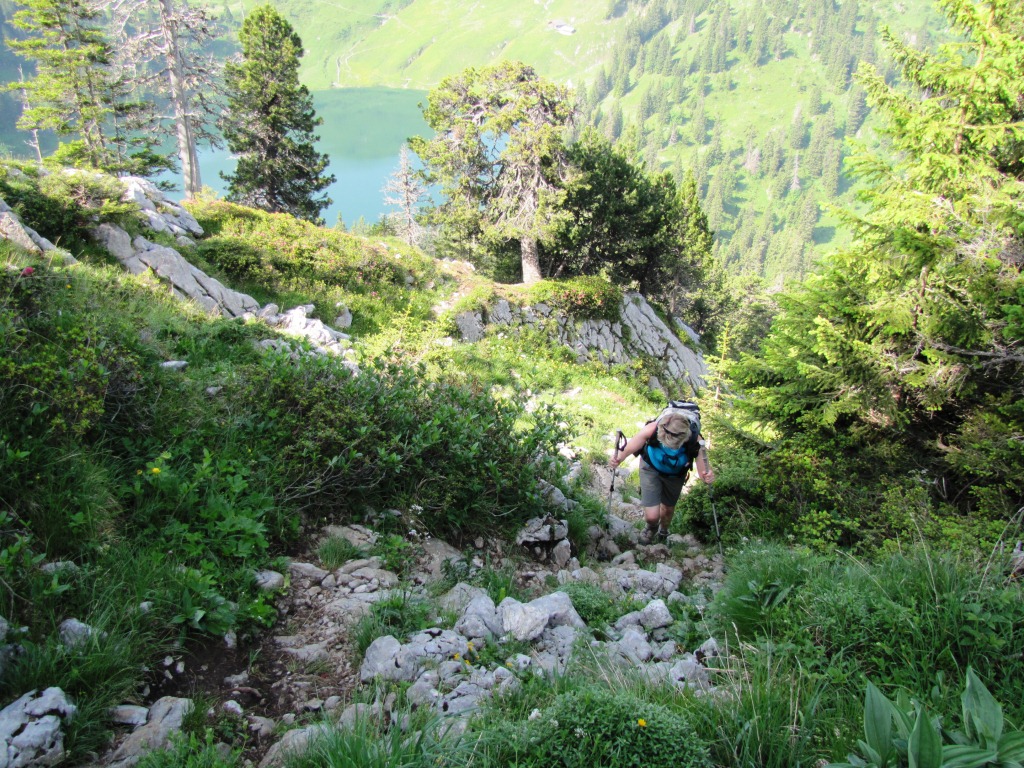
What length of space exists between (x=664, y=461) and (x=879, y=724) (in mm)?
4492

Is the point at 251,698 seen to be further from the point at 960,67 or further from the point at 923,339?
the point at 960,67

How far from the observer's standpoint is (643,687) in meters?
2.80

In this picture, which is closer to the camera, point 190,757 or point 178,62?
point 190,757

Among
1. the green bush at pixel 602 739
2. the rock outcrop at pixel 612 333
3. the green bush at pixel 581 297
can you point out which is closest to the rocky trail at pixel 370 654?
the green bush at pixel 602 739

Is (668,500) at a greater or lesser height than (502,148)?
lesser

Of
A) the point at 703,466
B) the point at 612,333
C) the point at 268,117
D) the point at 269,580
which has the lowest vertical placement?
the point at 612,333

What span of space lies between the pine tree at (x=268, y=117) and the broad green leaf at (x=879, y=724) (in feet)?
94.6

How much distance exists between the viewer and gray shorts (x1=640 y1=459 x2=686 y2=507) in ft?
21.5

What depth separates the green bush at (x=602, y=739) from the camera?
220 cm

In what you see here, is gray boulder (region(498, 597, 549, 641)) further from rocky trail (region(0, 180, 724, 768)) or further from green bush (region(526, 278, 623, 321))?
green bush (region(526, 278, 623, 321))

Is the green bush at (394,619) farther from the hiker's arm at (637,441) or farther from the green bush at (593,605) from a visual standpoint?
the hiker's arm at (637,441)

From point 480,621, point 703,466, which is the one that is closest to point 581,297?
point 703,466

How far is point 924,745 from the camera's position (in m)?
1.85

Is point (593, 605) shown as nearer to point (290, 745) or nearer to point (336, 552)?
point (336, 552)
